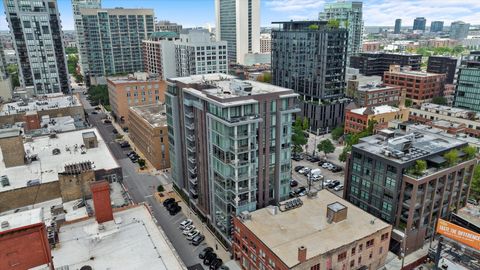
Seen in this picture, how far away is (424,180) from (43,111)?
118 meters

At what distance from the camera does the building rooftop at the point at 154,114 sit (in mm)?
114500

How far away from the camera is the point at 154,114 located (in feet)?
411

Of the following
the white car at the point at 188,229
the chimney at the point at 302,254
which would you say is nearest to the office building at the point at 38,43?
the white car at the point at 188,229

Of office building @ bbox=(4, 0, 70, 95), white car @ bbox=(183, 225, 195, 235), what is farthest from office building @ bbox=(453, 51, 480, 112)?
office building @ bbox=(4, 0, 70, 95)

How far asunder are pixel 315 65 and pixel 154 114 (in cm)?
6945

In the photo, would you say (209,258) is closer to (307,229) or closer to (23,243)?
(307,229)

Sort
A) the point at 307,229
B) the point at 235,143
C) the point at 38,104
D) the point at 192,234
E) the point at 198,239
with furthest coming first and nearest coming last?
the point at 38,104
the point at 192,234
the point at 198,239
the point at 235,143
the point at 307,229

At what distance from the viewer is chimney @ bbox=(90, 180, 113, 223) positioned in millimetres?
51453

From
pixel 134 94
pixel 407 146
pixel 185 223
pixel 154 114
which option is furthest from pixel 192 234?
pixel 134 94

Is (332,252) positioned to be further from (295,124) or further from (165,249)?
(295,124)

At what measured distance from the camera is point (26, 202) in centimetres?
6588

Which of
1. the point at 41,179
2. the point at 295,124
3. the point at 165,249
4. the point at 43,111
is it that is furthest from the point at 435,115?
the point at 43,111

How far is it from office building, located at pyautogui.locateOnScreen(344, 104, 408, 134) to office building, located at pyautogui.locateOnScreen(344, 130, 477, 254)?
48.4 metres

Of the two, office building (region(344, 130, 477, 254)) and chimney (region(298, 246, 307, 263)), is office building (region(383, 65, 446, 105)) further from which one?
chimney (region(298, 246, 307, 263))
